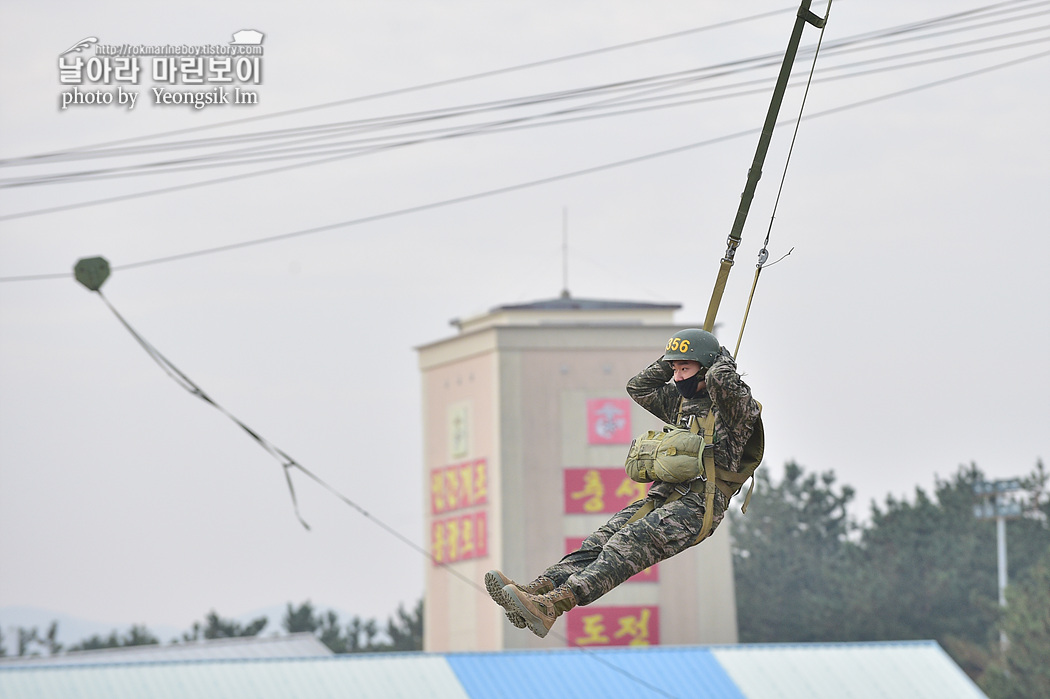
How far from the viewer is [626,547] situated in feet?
51.0

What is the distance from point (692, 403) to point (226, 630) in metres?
125

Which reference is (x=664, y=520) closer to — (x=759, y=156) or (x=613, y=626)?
(x=759, y=156)

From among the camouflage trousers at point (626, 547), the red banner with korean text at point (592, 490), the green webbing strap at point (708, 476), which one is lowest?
the camouflage trousers at point (626, 547)

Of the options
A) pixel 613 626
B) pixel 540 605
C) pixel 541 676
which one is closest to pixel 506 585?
pixel 540 605

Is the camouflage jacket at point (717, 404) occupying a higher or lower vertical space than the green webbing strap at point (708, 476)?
higher

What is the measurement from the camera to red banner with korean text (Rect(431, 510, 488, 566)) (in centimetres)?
7331

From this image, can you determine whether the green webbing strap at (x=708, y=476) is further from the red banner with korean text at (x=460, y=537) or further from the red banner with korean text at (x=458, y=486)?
the red banner with korean text at (x=458, y=486)

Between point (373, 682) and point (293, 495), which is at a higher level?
point (293, 495)

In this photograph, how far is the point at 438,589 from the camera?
77.5 meters

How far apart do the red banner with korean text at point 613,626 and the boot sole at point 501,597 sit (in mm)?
56177

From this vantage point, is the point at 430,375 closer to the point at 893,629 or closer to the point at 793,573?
the point at 893,629

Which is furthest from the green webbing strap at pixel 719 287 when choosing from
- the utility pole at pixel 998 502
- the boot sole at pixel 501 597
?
the utility pole at pixel 998 502

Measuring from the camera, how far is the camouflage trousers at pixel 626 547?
50.5 feet

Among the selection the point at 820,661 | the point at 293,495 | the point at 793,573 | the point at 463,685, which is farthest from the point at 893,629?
the point at 293,495
